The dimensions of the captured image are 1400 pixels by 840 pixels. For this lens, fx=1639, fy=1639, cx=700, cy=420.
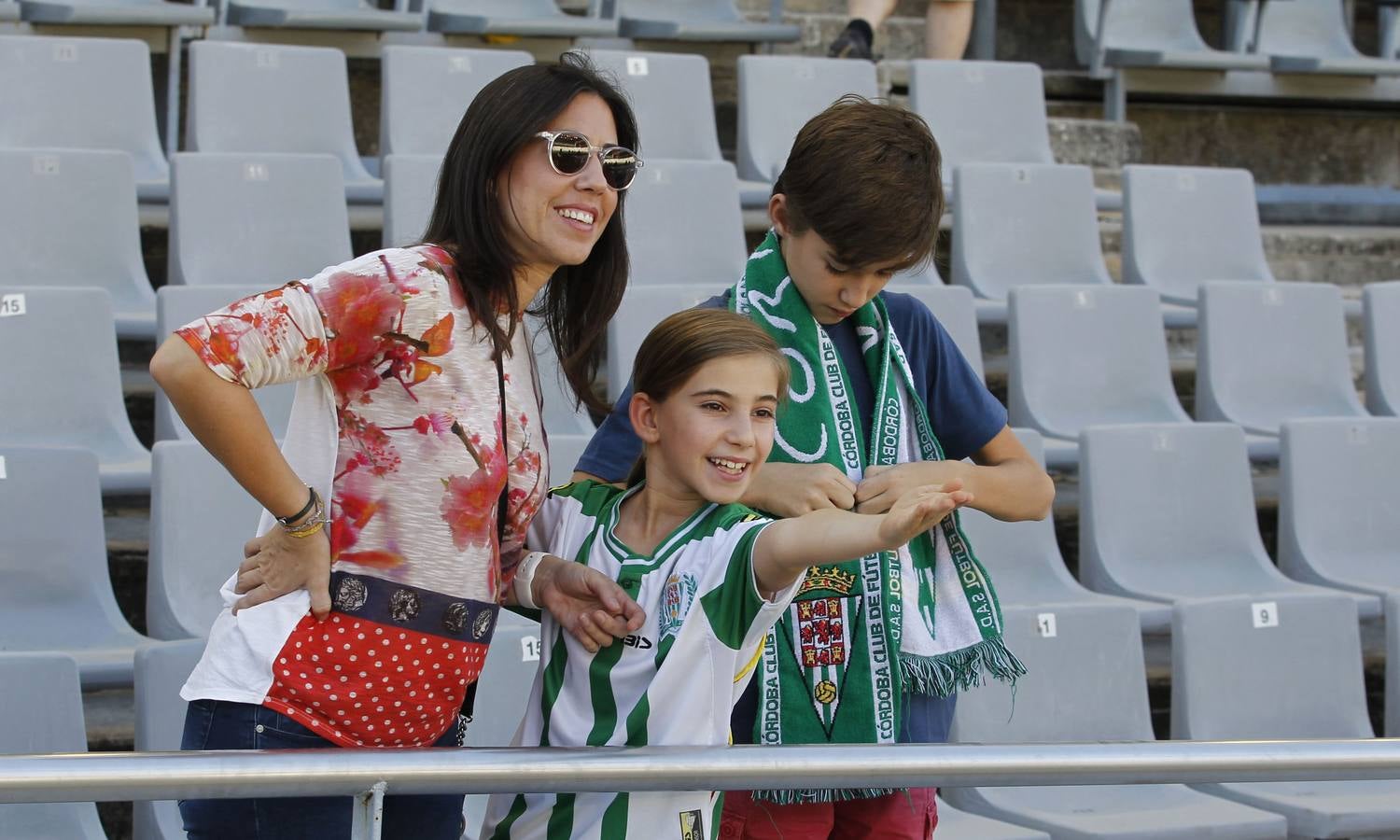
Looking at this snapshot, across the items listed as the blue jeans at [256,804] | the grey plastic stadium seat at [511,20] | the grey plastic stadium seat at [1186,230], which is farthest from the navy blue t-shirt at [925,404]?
the grey plastic stadium seat at [511,20]

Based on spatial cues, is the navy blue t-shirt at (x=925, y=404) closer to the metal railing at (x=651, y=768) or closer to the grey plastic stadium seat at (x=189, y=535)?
the metal railing at (x=651, y=768)

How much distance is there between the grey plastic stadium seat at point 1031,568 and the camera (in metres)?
3.19

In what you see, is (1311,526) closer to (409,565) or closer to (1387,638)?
(1387,638)

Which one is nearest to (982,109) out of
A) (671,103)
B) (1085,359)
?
(671,103)

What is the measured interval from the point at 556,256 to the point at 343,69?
303 centimetres

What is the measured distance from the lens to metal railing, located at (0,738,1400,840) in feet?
3.56

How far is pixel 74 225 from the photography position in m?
3.49

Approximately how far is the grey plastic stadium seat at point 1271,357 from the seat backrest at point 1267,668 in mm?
1013

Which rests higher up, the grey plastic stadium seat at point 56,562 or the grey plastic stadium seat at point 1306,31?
the grey plastic stadium seat at point 1306,31

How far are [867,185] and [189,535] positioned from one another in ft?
5.24

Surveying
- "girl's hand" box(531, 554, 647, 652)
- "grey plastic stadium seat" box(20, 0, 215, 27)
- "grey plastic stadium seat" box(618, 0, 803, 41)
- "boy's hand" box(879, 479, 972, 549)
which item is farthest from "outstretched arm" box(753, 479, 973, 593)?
"grey plastic stadium seat" box(618, 0, 803, 41)

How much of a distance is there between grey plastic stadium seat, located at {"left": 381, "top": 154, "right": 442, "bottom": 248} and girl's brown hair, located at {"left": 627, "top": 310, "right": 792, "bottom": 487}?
7.06 feet

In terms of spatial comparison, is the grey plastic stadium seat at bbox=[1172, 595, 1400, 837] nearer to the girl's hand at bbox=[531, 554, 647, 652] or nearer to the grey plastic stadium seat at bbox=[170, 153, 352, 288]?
the girl's hand at bbox=[531, 554, 647, 652]

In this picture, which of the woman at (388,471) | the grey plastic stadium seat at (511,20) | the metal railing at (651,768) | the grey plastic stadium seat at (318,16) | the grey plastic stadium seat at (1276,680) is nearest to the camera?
the metal railing at (651,768)
